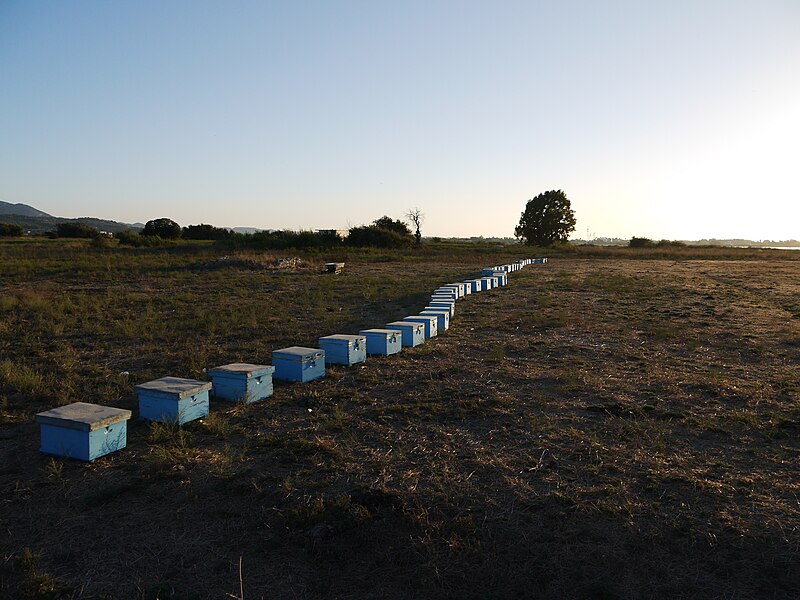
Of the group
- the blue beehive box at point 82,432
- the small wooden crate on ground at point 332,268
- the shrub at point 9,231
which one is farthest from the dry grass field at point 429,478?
the shrub at point 9,231

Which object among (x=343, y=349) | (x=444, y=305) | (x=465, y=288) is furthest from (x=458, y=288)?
(x=343, y=349)

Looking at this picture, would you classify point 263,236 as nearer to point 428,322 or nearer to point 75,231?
point 75,231

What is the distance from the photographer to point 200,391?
6.23 meters

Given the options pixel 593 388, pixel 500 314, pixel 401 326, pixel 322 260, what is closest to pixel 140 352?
pixel 401 326

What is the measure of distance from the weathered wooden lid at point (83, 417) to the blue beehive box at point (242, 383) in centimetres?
169

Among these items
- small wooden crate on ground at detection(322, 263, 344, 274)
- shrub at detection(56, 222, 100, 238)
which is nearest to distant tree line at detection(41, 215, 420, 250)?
shrub at detection(56, 222, 100, 238)

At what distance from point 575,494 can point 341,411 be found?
10.00 ft

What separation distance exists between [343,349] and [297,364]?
1.19 meters

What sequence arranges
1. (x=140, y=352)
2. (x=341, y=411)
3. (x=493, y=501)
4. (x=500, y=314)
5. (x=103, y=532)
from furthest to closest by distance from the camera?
(x=500, y=314) → (x=140, y=352) → (x=341, y=411) → (x=493, y=501) → (x=103, y=532)

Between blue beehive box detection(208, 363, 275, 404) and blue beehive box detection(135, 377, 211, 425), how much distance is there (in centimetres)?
65

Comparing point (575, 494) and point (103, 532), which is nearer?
point (103, 532)

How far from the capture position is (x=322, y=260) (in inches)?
1483

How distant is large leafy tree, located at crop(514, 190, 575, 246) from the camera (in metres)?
80.7

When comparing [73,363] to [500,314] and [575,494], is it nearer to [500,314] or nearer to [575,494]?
[575,494]
